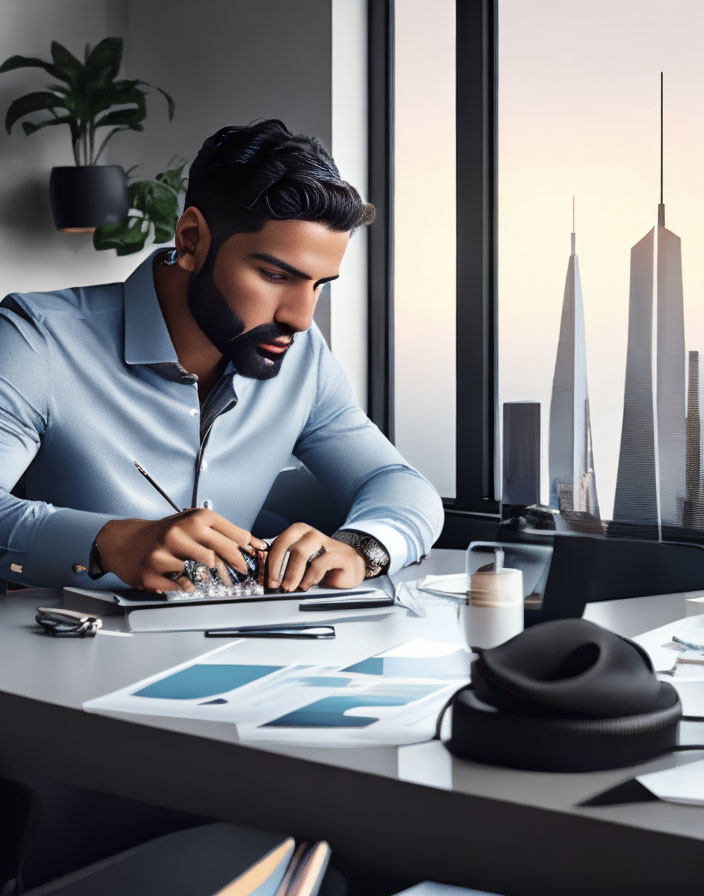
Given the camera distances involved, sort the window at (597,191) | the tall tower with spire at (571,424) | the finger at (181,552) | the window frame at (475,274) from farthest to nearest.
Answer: the window frame at (475,274)
the window at (597,191)
the tall tower with spire at (571,424)
the finger at (181,552)

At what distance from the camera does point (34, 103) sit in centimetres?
276

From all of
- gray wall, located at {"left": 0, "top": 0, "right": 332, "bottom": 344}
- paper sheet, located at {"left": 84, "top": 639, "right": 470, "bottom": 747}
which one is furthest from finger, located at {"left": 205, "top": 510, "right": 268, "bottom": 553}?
gray wall, located at {"left": 0, "top": 0, "right": 332, "bottom": 344}

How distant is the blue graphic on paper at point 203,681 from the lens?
2.85 feet

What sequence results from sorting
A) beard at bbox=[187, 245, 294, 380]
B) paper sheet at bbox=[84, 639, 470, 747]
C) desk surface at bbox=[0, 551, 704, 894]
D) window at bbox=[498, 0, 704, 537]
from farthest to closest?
window at bbox=[498, 0, 704, 537] → beard at bbox=[187, 245, 294, 380] → paper sheet at bbox=[84, 639, 470, 747] → desk surface at bbox=[0, 551, 704, 894]

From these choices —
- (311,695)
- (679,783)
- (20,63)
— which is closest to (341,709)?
(311,695)

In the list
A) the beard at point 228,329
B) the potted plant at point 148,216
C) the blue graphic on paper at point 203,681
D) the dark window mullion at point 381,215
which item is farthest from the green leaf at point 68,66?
the blue graphic on paper at point 203,681

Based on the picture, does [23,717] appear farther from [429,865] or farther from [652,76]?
[652,76]

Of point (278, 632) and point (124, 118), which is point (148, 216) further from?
point (278, 632)

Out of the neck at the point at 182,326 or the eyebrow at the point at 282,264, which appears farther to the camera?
the neck at the point at 182,326

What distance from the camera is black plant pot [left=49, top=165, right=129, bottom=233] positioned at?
9.15 feet

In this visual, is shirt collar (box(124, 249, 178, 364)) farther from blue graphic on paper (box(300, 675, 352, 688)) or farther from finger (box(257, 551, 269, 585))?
blue graphic on paper (box(300, 675, 352, 688))

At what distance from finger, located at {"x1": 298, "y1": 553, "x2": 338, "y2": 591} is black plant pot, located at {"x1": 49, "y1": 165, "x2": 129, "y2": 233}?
1.81 meters

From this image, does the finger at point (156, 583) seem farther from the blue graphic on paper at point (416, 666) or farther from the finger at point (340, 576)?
the blue graphic on paper at point (416, 666)

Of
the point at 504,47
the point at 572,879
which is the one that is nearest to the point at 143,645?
the point at 572,879
